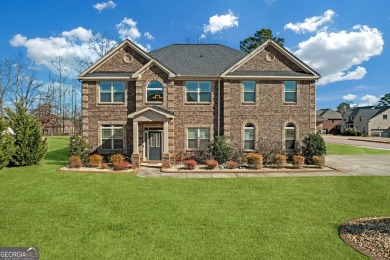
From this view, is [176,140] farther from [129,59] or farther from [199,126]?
[129,59]

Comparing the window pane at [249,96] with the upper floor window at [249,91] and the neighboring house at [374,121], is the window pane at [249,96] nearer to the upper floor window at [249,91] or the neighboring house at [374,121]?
the upper floor window at [249,91]

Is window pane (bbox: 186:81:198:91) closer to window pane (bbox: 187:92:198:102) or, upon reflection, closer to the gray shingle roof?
window pane (bbox: 187:92:198:102)

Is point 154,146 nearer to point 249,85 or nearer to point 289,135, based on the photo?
point 249,85

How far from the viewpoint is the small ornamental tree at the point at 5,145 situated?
45.5ft

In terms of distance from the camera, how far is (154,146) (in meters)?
18.4

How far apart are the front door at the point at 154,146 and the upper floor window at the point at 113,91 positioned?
12.2ft

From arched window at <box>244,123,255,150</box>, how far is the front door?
7044 mm

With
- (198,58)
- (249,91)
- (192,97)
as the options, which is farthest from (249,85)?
(198,58)

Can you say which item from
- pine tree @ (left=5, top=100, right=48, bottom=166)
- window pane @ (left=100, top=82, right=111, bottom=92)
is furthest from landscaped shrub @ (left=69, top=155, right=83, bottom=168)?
window pane @ (left=100, top=82, right=111, bottom=92)

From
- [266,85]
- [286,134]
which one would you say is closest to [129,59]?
[266,85]

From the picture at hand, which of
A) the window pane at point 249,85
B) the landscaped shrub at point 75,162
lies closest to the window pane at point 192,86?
the window pane at point 249,85

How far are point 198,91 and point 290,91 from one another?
24.6ft

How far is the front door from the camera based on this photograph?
60.2 feet

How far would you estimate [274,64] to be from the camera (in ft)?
60.4
